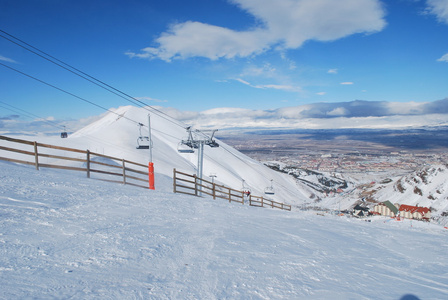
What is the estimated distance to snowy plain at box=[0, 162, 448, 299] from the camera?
3938 millimetres

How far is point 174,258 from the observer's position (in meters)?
5.16

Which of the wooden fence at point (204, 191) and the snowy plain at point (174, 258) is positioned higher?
the snowy plain at point (174, 258)

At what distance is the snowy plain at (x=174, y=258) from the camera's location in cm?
394

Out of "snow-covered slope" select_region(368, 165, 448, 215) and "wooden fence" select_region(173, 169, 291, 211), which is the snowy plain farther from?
"snow-covered slope" select_region(368, 165, 448, 215)

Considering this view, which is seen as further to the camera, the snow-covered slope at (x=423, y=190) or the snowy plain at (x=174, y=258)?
the snow-covered slope at (x=423, y=190)

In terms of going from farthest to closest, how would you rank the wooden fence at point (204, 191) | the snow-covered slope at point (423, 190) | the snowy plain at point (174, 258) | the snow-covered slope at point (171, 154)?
the snow-covered slope at point (423, 190), the snow-covered slope at point (171, 154), the wooden fence at point (204, 191), the snowy plain at point (174, 258)

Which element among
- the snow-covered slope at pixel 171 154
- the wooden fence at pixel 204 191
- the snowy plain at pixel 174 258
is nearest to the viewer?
the snowy plain at pixel 174 258

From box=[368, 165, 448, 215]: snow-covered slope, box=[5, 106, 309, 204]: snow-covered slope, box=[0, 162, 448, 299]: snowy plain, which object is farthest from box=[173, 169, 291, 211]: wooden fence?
box=[368, 165, 448, 215]: snow-covered slope

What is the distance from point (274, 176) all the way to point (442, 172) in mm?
50405

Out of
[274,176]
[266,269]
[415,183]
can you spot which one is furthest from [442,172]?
[266,269]

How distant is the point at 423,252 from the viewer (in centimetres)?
858

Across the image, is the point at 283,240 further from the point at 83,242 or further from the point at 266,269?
the point at 83,242

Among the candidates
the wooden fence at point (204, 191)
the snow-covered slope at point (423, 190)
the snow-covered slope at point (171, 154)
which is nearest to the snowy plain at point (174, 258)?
the wooden fence at point (204, 191)

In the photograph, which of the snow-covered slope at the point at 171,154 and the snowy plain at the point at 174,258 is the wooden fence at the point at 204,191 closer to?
the snowy plain at the point at 174,258
